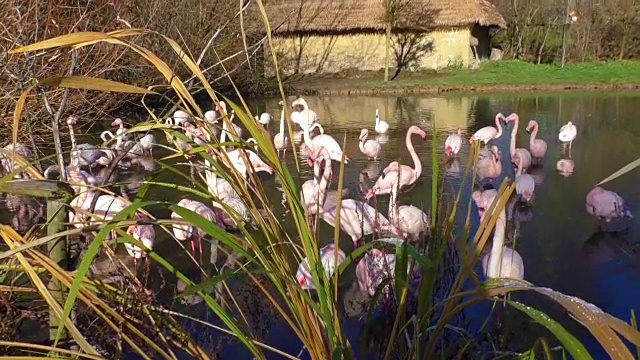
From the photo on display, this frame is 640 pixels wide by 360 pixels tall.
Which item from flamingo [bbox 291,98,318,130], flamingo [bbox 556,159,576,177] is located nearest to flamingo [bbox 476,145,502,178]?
flamingo [bbox 556,159,576,177]

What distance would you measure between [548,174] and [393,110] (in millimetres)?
6646

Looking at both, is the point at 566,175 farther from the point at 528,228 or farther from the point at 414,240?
the point at 414,240

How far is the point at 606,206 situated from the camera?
5258mm

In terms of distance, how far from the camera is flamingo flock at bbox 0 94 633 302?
141 cm

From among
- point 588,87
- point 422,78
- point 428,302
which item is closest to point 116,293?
point 428,302

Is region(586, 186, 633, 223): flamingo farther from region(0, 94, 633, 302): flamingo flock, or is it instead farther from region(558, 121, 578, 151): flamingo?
region(558, 121, 578, 151): flamingo

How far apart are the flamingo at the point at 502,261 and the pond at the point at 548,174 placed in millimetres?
232

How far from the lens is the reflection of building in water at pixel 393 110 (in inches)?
467

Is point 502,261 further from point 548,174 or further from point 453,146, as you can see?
point 453,146

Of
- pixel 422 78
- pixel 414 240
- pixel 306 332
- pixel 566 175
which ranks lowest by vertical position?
pixel 422 78

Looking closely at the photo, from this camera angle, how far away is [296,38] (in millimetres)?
22234

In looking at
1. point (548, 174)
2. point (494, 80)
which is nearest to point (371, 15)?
point (494, 80)

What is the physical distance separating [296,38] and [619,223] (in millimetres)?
17784

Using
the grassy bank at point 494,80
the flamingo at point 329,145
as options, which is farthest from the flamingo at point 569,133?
the grassy bank at point 494,80
